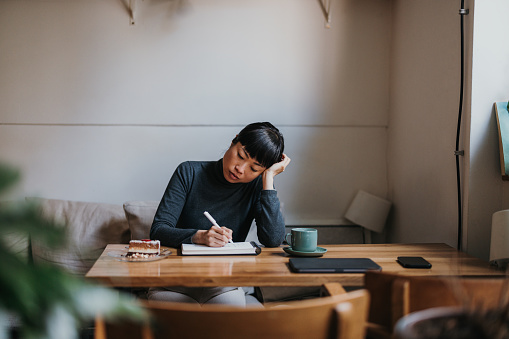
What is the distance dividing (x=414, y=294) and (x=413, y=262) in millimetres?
603

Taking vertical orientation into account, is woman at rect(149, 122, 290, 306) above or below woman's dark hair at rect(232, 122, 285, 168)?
below

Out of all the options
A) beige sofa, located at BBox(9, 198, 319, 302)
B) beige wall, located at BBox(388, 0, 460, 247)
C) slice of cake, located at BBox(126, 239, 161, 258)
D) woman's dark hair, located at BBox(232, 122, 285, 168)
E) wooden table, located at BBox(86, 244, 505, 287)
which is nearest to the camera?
wooden table, located at BBox(86, 244, 505, 287)

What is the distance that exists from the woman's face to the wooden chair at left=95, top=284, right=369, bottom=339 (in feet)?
3.92

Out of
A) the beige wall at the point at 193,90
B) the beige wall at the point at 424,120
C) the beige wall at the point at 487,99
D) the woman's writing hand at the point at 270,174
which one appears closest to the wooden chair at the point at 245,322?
the woman's writing hand at the point at 270,174

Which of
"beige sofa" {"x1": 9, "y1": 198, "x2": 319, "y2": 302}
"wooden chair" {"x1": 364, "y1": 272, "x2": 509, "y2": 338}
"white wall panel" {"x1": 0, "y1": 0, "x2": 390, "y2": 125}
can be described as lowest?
"beige sofa" {"x1": 9, "y1": 198, "x2": 319, "y2": 302}

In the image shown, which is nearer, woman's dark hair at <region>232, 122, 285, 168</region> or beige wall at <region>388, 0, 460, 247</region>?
woman's dark hair at <region>232, 122, 285, 168</region>

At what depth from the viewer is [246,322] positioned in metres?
0.87

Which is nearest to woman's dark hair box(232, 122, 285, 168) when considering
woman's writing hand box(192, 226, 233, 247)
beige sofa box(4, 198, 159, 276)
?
woman's writing hand box(192, 226, 233, 247)

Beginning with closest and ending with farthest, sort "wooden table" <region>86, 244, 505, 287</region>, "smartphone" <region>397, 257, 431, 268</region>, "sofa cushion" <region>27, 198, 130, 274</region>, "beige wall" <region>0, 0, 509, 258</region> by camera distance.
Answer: "wooden table" <region>86, 244, 505, 287</region> < "smartphone" <region>397, 257, 431, 268</region> < "sofa cushion" <region>27, 198, 130, 274</region> < "beige wall" <region>0, 0, 509, 258</region>

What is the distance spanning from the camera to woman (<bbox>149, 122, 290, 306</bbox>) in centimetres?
195

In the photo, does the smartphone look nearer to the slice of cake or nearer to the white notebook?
the white notebook

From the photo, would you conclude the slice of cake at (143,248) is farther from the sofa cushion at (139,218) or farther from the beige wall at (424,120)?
the beige wall at (424,120)

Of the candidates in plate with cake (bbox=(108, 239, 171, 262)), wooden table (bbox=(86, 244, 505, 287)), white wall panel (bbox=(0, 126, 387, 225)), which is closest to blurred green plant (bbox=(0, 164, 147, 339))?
wooden table (bbox=(86, 244, 505, 287))

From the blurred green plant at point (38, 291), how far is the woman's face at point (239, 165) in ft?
4.81
